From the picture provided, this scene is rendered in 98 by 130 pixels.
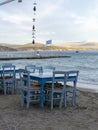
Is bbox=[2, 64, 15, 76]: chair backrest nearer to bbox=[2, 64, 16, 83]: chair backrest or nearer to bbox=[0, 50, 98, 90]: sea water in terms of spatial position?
bbox=[2, 64, 16, 83]: chair backrest

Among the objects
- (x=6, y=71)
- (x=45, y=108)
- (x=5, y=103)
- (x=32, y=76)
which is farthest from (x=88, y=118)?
(x=6, y=71)

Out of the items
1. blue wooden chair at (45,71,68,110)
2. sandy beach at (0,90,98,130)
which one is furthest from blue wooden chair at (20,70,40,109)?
blue wooden chair at (45,71,68,110)

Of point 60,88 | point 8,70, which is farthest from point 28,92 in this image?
point 8,70

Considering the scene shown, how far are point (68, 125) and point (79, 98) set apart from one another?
3.48 m

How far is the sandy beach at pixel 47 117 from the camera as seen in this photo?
629 centimetres

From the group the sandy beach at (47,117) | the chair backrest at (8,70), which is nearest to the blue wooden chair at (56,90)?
the sandy beach at (47,117)

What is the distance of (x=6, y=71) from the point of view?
10.1 metres

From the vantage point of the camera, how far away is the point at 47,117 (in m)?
7.10

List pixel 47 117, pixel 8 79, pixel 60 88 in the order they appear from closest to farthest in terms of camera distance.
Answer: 1. pixel 47 117
2. pixel 60 88
3. pixel 8 79

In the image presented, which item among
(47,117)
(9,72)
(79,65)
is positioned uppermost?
(9,72)

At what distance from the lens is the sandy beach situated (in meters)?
6.29

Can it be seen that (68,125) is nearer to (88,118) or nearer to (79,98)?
(88,118)

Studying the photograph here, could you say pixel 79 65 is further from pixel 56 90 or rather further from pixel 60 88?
pixel 56 90

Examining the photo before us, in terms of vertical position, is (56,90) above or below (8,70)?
below
